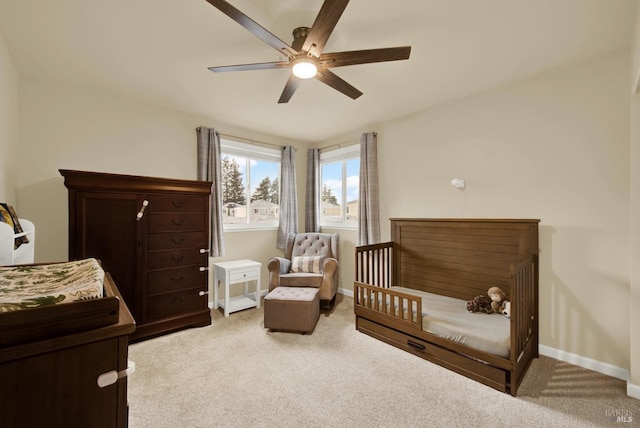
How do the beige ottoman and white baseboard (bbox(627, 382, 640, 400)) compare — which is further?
the beige ottoman

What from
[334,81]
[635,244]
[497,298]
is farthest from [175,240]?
[635,244]

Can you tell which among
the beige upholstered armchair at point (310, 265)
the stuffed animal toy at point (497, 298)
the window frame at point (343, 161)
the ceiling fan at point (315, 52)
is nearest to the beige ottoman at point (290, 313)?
the beige upholstered armchair at point (310, 265)

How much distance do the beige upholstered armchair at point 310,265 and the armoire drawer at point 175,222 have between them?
100 centimetres

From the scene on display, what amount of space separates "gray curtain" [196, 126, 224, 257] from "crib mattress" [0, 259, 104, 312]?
2162 millimetres

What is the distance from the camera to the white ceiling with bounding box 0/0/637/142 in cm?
165

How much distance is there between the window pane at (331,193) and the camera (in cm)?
435

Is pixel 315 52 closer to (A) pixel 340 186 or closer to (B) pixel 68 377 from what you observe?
(B) pixel 68 377

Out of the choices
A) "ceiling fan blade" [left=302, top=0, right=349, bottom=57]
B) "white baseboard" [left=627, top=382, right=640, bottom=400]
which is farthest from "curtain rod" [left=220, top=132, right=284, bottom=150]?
"white baseboard" [left=627, top=382, right=640, bottom=400]

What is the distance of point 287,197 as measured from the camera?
13.9 ft

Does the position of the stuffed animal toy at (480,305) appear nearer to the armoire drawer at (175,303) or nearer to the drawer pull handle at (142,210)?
the armoire drawer at (175,303)

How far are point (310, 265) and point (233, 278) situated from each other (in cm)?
100

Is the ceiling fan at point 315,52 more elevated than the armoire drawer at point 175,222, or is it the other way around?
the ceiling fan at point 315,52

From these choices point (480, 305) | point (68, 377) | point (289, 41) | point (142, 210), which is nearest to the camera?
point (68, 377)

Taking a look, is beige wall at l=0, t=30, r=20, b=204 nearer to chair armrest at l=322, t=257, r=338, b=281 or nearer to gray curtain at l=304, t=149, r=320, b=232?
chair armrest at l=322, t=257, r=338, b=281
